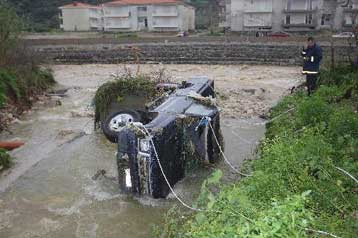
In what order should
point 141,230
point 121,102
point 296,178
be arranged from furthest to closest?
point 121,102, point 141,230, point 296,178

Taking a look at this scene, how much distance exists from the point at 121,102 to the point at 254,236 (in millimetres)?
8885

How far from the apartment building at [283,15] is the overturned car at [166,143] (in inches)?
1851

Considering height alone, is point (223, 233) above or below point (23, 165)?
above

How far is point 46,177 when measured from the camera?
8969 millimetres

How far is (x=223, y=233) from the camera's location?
11.5 feet

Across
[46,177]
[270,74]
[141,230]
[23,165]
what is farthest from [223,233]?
[270,74]

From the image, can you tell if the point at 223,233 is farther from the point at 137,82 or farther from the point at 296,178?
the point at 137,82

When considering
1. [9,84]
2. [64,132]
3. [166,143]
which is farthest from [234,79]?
[166,143]

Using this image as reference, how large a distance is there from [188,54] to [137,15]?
1407 inches

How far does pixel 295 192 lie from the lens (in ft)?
16.1

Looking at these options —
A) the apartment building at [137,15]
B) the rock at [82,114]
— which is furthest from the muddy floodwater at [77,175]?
the apartment building at [137,15]

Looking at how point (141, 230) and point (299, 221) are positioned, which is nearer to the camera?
point (299, 221)

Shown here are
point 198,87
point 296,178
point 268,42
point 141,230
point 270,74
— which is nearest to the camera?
point 296,178

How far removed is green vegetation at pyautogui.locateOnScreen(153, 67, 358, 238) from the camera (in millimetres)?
3350
